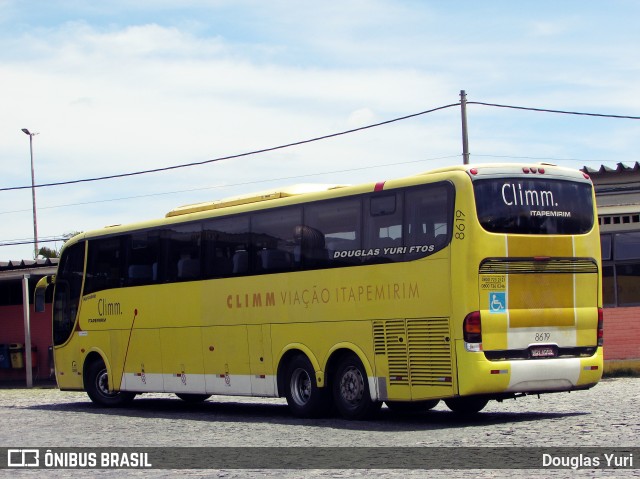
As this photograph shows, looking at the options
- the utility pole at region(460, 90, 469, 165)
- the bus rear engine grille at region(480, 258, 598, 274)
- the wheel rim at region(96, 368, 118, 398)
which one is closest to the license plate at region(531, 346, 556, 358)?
the bus rear engine grille at region(480, 258, 598, 274)

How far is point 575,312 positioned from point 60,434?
775cm

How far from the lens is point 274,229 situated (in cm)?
1939

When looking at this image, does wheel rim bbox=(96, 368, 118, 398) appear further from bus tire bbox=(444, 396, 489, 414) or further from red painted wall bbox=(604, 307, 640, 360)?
red painted wall bbox=(604, 307, 640, 360)

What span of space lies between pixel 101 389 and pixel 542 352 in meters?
11.0

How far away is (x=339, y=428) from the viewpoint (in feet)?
54.7

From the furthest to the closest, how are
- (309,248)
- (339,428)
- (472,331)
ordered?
(309,248) → (339,428) → (472,331)

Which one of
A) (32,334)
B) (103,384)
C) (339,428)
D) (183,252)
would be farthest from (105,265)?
(32,334)

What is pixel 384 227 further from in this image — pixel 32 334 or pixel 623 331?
pixel 32 334

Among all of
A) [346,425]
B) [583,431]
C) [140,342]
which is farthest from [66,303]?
[583,431]

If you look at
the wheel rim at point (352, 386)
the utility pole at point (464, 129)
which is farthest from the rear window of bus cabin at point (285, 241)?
the utility pole at point (464, 129)

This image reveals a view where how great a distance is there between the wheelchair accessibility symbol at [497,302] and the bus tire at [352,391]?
248 centimetres

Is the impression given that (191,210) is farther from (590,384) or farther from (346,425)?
(590,384)

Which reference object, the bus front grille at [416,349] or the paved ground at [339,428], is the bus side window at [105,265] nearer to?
the paved ground at [339,428]

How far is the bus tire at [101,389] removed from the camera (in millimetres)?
24016
